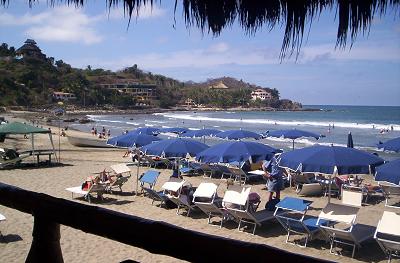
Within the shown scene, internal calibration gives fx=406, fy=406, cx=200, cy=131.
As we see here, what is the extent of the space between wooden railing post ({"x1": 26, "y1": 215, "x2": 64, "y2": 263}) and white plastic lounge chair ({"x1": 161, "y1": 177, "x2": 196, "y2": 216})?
664cm

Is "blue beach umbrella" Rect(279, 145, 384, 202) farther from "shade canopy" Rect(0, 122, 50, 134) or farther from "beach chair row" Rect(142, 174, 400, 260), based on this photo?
"shade canopy" Rect(0, 122, 50, 134)

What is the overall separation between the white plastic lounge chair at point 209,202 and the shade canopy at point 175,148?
6.10ft

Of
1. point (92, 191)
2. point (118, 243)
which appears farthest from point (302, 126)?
point (118, 243)

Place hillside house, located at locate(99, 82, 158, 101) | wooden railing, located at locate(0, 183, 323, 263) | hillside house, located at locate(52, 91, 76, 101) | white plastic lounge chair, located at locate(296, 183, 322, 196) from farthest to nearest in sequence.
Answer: hillside house, located at locate(99, 82, 158, 101)
hillside house, located at locate(52, 91, 76, 101)
white plastic lounge chair, located at locate(296, 183, 322, 196)
wooden railing, located at locate(0, 183, 323, 263)

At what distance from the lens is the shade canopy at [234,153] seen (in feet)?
31.3

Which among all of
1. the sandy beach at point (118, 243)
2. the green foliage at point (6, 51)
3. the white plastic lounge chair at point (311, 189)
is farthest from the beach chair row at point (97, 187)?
the green foliage at point (6, 51)

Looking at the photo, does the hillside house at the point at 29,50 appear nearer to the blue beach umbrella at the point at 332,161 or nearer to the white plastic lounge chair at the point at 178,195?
the white plastic lounge chair at the point at 178,195

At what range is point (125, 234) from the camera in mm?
1489

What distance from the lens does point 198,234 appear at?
130 cm

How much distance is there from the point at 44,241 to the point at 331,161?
6.00 meters

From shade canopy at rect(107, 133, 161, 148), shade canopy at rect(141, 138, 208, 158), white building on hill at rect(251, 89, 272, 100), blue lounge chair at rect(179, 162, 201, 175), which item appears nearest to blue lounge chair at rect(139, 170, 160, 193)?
shade canopy at rect(141, 138, 208, 158)

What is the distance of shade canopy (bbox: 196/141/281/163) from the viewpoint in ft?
31.3

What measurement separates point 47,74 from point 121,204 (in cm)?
7679

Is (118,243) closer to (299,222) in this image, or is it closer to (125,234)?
(299,222)
